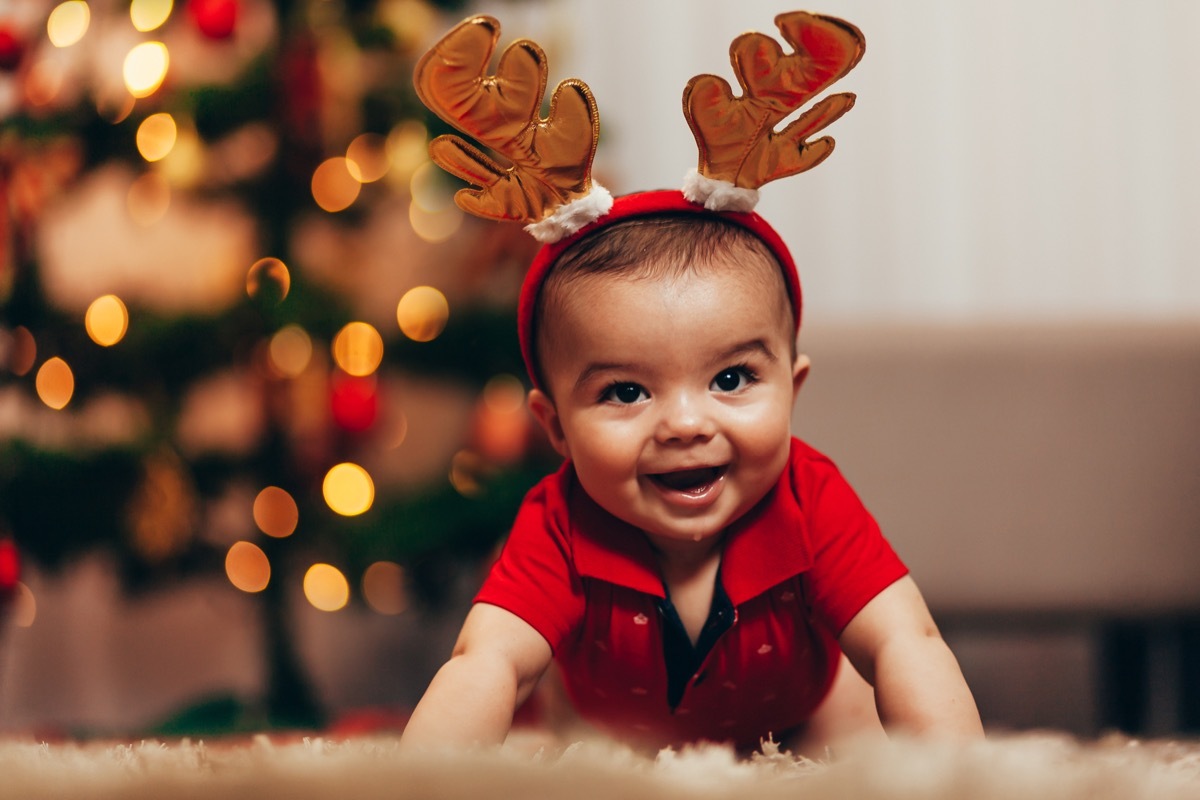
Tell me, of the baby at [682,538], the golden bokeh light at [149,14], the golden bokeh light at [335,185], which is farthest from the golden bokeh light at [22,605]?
the baby at [682,538]

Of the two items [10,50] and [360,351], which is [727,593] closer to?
[360,351]

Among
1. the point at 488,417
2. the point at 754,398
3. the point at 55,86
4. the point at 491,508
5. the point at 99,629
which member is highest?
the point at 55,86

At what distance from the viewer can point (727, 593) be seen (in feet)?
2.64

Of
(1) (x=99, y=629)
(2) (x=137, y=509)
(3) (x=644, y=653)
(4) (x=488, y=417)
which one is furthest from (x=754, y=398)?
(1) (x=99, y=629)

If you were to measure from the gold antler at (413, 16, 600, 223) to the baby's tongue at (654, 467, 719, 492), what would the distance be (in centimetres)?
21

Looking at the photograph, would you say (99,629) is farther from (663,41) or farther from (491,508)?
(663,41)

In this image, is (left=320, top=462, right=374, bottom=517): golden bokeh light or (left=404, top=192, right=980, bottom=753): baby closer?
(left=404, top=192, right=980, bottom=753): baby

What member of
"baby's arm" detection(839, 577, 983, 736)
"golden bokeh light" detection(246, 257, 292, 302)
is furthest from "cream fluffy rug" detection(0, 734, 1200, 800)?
"golden bokeh light" detection(246, 257, 292, 302)

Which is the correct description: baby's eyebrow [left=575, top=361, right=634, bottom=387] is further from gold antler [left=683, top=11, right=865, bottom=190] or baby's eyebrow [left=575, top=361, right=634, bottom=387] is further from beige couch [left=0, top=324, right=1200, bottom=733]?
beige couch [left=0, top=324, right=1200, bottom=733]

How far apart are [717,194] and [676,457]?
0.64 ft

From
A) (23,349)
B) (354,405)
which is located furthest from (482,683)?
(23,349)

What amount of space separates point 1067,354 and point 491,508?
2.82 ft

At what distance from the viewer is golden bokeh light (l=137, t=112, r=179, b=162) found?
61.1 inches

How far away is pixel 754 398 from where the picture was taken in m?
0.74
